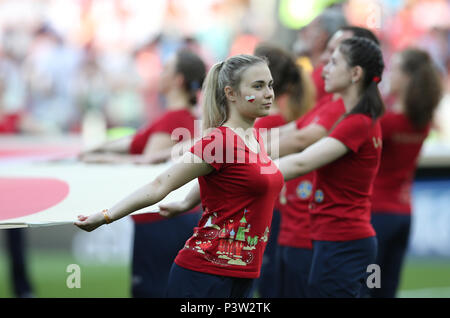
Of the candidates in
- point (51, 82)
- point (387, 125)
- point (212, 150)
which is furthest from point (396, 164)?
point (51, 82)

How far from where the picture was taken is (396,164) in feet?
16.8

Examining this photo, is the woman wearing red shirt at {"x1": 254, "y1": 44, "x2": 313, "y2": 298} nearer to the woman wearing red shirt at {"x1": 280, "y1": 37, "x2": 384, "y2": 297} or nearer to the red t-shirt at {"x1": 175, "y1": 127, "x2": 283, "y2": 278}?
the woman wearing red shirt at {"x1": 280, "y1": 37, "x2": 384, "y2": 297}

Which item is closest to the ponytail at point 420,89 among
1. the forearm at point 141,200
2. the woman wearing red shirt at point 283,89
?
the woman wearing red shirt at point 283,89

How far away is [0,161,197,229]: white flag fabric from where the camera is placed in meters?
3.53

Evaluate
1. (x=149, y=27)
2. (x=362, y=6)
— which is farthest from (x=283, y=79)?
(x=149, y=27)

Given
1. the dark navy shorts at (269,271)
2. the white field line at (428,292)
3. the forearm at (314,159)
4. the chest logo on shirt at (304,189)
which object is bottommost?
the white field line at (428,292)

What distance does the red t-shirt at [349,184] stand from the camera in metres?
3.59

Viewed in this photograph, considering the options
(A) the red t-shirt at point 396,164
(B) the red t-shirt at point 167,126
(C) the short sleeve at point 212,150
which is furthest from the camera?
(A) the red t-shirt at point 396,164

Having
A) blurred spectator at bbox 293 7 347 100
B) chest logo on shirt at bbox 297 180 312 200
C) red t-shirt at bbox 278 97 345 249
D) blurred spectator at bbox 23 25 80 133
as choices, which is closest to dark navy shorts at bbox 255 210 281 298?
red t-shirt at bbox 278 97 345 249

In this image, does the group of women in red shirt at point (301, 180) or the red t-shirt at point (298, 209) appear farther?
the red t-shirt at point (298, 209)

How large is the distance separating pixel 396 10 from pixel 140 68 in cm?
451

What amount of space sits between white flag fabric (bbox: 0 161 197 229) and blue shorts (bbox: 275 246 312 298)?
32.7 inches

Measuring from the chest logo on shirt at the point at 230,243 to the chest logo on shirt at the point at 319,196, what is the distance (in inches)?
30.7

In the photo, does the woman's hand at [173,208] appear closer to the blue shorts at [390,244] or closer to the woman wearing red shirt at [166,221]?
the woman wearing red shirt at [166,221]
